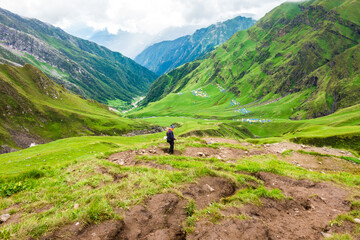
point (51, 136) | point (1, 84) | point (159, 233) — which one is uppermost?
point (1, 84)

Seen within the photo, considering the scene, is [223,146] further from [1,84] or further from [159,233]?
[1,84]

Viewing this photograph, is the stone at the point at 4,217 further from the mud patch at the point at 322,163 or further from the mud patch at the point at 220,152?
the mud patch at the point at 322,163

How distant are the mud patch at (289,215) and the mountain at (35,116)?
401 ft

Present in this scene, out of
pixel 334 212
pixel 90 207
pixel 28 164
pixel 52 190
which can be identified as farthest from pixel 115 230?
pixel 28 164

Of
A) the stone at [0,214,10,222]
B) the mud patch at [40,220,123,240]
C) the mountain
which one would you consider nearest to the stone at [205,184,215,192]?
the mud patch at [40,220,123,240]

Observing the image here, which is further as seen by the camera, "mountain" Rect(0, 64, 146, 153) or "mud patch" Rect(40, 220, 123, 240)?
"mountain" Rect(0, 64, 146, 153)

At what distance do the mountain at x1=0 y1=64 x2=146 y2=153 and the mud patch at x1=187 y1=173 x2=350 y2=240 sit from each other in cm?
12234

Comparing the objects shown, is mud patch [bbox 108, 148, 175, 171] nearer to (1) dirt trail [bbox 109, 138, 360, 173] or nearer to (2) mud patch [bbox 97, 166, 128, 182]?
(1) dirt trail [bbox 109, 138, 360, 173]

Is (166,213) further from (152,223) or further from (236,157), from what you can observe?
(236,157)

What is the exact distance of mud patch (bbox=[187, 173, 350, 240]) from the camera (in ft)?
23.3

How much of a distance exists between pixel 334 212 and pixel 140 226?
10.2 metres

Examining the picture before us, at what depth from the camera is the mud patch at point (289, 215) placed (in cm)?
711

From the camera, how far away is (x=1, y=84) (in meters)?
121

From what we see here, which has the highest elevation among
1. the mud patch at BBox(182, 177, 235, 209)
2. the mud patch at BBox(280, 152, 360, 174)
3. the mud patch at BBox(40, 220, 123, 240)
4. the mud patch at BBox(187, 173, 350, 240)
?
the mud patch at BBox(40, 220, 123, 240)
